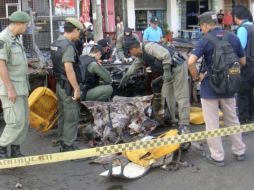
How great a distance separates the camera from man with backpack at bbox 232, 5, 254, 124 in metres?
6.85

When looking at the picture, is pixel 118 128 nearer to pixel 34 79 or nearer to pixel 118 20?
pixel 34 79

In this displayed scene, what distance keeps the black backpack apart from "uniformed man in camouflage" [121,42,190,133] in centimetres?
151

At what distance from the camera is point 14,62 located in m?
5.47

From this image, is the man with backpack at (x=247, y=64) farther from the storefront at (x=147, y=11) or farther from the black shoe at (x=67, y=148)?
the storefront at (x=147, y=11)

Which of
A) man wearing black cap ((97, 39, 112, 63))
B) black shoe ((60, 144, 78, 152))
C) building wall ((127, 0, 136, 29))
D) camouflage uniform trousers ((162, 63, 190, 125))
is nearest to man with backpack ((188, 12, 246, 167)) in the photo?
camouflage uniform trousers ((162, 63, 190, 125))

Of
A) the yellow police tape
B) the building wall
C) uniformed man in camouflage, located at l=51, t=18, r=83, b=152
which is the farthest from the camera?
the building wall

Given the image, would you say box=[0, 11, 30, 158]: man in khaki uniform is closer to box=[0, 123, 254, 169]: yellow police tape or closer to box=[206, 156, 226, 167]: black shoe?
box=[0, 123, 254, 169]: yellow police tape

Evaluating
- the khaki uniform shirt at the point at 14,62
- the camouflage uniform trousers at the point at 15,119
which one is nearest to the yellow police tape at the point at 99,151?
the camouflage uniform trousers at the point at 15,119

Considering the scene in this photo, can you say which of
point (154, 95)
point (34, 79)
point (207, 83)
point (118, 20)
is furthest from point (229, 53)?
point (118, 20)

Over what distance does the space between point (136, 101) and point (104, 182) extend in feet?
5.76

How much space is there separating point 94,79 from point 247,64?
2219mm

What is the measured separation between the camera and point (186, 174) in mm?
5242

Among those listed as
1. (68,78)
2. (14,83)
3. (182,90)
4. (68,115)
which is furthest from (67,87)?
(182,90)

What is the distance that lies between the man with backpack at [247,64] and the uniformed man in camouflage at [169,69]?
2.91 feet
